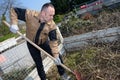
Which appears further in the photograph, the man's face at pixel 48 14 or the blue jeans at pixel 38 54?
the blue jeans at pixel 38 54

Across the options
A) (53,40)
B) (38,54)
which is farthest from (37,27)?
(38,54)

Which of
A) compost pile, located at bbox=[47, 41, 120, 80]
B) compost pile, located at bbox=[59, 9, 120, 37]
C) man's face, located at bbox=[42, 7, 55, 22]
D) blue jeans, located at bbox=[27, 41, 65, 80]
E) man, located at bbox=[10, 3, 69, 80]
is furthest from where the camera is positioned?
compost pile, located at bbox=[59, 9, 120, 37]

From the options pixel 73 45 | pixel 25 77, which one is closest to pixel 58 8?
pixel 73 45

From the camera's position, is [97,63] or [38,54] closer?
[38,54]

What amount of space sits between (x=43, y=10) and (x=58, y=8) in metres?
20.3

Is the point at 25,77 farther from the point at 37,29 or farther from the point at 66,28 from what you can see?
the point at 66,28

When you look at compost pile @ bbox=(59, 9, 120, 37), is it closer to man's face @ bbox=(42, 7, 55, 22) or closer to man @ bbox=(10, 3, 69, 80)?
man @ bbox=(10, 3, 69, 80)

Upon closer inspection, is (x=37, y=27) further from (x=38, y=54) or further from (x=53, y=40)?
(x=38, y=54)

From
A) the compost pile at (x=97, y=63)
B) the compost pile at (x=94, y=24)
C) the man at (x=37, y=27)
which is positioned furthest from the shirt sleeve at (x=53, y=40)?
the compost pile at (x=94, y=24)

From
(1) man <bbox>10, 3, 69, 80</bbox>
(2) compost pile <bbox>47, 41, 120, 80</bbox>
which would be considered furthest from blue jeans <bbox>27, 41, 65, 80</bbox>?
(2) compost pile <bbox>47, 41, 120, 80</bbox>

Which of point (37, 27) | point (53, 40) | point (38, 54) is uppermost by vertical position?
point (37, 27)

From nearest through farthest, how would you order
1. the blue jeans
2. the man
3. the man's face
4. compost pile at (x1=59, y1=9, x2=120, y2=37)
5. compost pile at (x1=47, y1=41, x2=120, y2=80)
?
1. the man's face
2. the man
3. compost pile at (x1=47, y1=41, x2=120, y2=80)
4. the blue jeans
5. compost pile at (x1=59, y1=9, x2=120, y2=37)

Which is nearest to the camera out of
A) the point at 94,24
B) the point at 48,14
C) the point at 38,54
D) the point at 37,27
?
the point at 48,14

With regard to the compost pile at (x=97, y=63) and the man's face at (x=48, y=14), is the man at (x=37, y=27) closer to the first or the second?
the man's face at (x=48, y=14)
